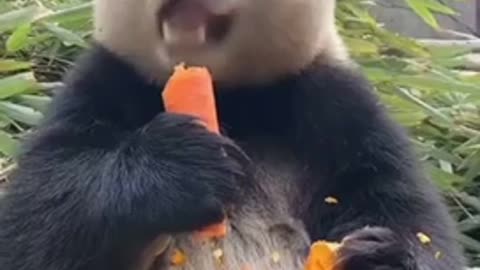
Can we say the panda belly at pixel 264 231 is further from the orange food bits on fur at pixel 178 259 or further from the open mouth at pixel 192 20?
the open mouth at pixel 192 20

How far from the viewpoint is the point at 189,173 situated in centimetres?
221

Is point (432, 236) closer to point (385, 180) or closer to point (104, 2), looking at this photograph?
point (385, 180)

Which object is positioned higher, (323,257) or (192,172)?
(192,172)

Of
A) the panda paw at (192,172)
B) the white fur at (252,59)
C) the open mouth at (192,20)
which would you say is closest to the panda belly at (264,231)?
the white fur at (252,59)

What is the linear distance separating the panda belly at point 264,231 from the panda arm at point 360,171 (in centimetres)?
4

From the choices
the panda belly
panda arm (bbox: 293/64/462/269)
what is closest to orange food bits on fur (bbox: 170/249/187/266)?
the panda belly

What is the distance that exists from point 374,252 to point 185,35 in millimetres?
434

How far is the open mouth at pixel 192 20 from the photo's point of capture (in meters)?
2.21

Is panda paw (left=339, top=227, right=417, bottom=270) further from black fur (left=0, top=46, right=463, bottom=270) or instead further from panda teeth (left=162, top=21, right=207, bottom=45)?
panda teeth (left=162, top=21, right=207, bottom=45)

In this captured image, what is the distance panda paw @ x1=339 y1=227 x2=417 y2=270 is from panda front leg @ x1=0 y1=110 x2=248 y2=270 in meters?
0.19

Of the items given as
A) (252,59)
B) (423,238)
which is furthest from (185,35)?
(423,238)

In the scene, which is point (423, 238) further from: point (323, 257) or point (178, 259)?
point (178, 259)

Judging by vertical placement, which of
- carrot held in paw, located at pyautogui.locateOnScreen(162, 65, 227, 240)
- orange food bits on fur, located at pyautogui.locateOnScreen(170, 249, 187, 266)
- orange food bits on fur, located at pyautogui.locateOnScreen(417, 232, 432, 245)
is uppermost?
carrot held in paw, located at pyautogui.locateOnScreen(162, 65, 227, 240)

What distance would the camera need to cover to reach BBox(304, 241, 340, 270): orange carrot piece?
221cm
